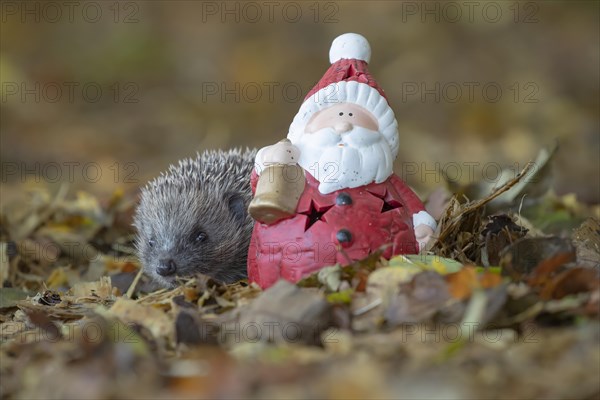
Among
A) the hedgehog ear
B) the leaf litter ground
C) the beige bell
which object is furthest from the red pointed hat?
the hedgehog ear

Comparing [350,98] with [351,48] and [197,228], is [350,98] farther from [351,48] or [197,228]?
[197,228]

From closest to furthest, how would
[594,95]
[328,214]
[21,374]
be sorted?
1. [21,374]
2. [328,214]
3. [594,95]

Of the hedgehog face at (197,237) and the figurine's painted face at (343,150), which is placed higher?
the figurine's painted face at (343,150)

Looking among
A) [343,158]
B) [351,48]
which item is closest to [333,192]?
[343,158]

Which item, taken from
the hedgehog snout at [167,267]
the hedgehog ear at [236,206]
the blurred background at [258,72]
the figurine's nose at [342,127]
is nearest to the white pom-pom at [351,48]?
the figurine's nose at [342,127]

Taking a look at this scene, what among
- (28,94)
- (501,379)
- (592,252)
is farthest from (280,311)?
(28,94)

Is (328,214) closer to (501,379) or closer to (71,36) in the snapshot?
(501,379)

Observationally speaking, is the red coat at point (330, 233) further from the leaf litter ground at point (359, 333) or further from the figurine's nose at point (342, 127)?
the figurine's nose at point (342, 127)
